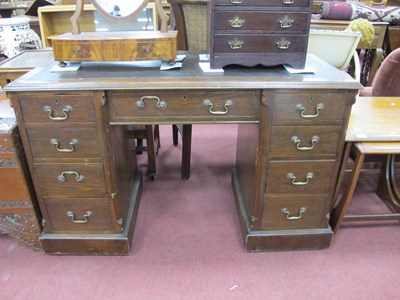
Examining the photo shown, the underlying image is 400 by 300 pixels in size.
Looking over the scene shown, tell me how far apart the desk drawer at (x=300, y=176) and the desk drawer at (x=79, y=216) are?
726 mm

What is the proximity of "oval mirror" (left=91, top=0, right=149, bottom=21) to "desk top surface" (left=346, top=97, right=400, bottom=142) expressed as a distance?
1042 mm

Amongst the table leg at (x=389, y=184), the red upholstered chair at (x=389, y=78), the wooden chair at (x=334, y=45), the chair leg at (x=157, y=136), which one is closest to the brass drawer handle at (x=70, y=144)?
the chair leg at (x=157, y=136)

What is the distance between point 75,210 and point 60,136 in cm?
36

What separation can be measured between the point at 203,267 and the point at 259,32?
1.03 m

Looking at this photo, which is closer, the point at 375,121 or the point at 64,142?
the point at 64,142

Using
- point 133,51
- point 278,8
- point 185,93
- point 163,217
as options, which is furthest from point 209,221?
point 278,8

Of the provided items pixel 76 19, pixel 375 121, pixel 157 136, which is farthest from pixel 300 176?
pixel 157 136

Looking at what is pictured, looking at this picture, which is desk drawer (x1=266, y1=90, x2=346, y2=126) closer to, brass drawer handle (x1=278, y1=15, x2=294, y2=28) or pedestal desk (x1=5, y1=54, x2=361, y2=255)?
pedestal desk (x1=5, y1=54, x2=361, y2=255)

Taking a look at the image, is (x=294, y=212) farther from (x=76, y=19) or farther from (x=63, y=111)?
(x=76, y=19)

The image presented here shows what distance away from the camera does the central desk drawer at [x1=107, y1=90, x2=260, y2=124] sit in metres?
1.23

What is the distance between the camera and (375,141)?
4.62ft

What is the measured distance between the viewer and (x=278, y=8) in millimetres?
1253

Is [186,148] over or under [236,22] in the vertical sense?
under

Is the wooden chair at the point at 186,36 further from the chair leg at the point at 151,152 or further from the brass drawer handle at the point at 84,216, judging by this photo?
the brass drawer handle at the point at 84,216
